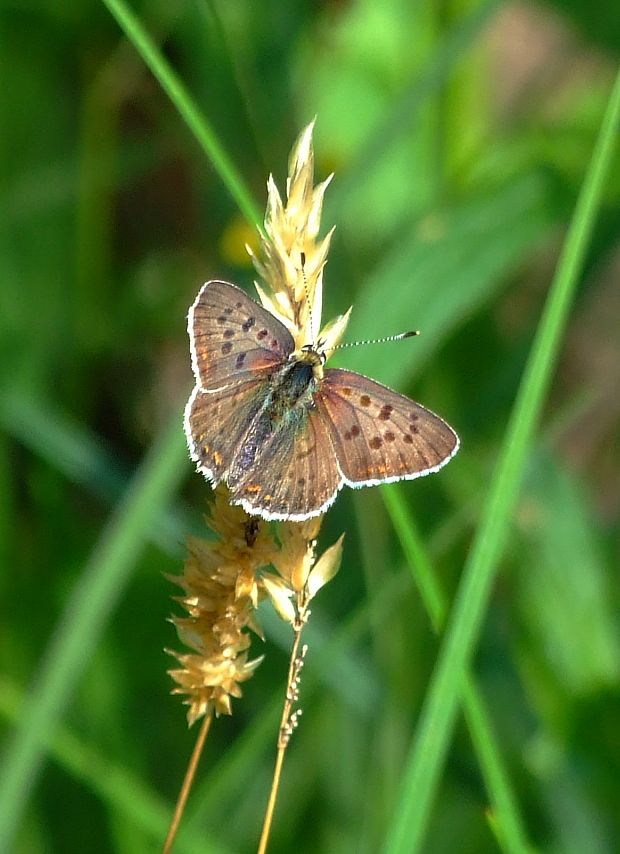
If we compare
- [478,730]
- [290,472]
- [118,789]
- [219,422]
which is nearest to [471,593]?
[478,730]

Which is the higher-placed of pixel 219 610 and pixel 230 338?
pixel 230 338

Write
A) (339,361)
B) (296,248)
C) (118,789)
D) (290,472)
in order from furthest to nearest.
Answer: (339,361), (118,789), (290,472), (296,248)

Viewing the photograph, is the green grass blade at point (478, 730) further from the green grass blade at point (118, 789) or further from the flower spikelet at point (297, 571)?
the green grass blade at point (118, 789)

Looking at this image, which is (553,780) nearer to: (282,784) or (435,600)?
(282,784)

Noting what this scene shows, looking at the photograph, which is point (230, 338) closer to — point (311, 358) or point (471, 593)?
point (311, 358)

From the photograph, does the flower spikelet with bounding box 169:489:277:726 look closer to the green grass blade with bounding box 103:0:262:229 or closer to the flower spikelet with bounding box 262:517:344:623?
the flower spikelet with bounding box 262:517:344:623

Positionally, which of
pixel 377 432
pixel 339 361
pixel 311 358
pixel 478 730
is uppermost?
pixel 339 361
